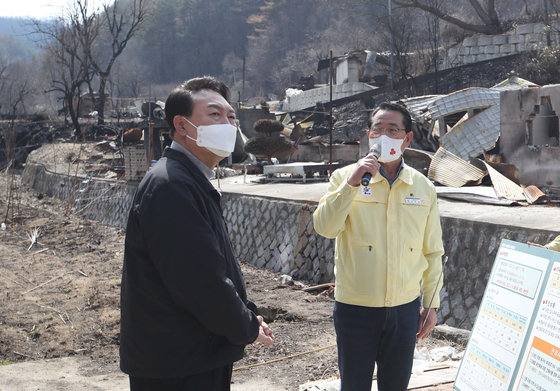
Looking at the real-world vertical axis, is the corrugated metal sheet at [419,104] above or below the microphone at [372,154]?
above

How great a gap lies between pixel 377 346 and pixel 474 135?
1089 centimetres

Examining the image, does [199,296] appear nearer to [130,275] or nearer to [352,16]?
[130,275]

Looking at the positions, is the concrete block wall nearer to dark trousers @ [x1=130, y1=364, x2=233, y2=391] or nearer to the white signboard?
the white signboard

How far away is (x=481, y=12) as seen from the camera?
29.8m

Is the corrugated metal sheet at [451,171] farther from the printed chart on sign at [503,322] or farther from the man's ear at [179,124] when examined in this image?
the man's ear at [179,124]

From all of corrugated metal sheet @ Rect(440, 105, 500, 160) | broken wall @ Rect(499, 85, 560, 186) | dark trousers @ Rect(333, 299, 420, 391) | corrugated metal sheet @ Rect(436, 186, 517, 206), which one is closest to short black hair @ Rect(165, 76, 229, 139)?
dark trousers @ Rect(333, 299, 420, 391)

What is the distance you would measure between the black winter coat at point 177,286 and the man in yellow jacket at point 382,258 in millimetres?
911

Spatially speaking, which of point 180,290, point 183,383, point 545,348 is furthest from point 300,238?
point 180,290

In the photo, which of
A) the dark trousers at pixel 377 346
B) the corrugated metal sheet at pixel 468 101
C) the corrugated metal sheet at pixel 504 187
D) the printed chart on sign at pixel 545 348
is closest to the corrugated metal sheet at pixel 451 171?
the corrugated metal sheet at pixel 504 187

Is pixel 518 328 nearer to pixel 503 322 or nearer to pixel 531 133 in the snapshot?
pixel 503 322

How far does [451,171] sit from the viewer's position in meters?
11.3

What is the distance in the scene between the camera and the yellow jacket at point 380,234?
3.17 m

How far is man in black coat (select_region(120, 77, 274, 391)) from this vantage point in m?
2.24

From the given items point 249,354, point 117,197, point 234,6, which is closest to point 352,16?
point 234,6
